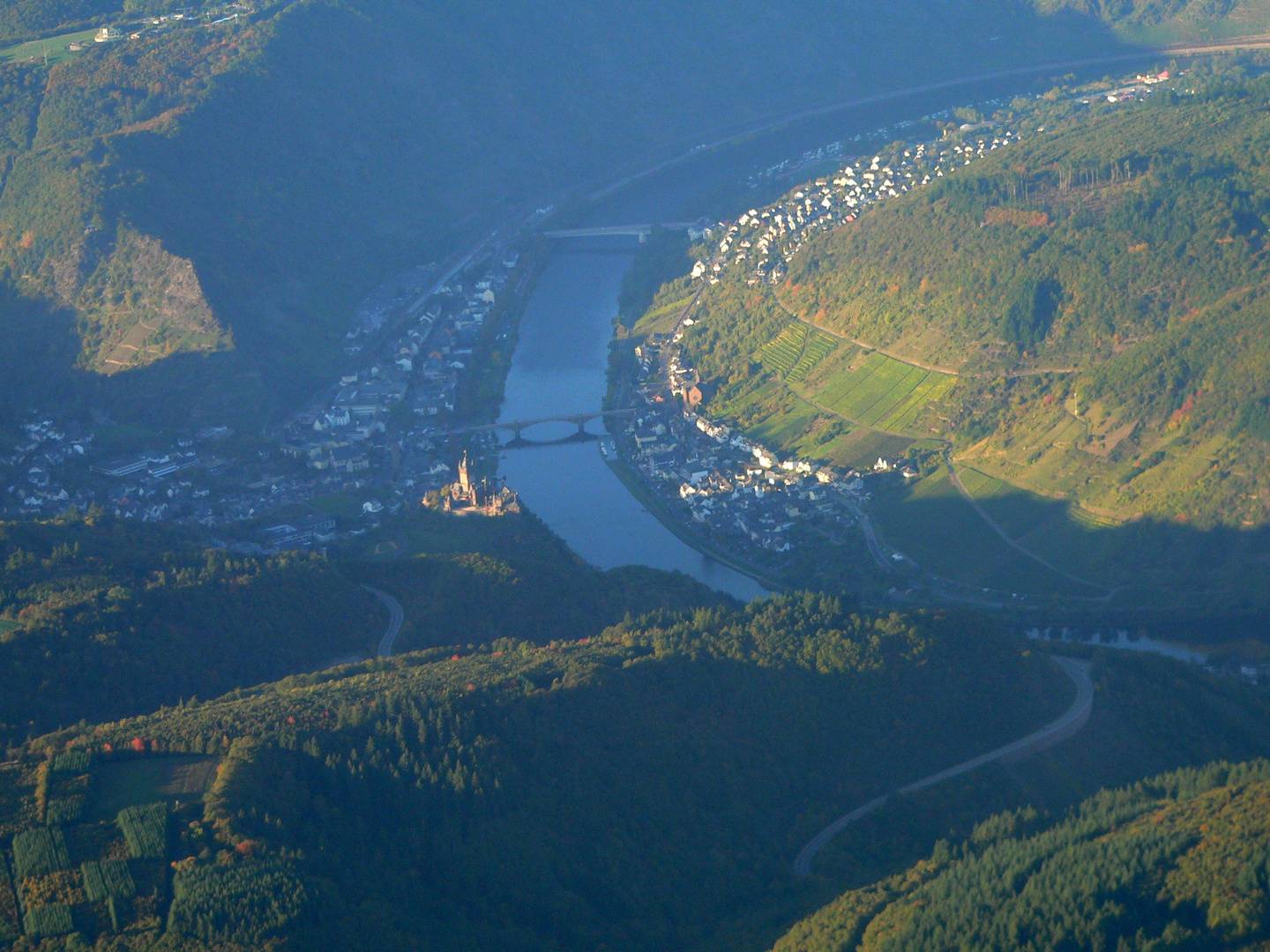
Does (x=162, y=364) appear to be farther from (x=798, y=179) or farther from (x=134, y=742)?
(x=798, y=179)

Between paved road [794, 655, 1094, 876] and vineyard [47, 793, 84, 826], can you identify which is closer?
vineyard [47, 793, 84, 826]

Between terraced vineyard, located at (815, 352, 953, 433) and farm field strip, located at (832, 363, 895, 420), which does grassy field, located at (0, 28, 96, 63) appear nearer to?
terraced vineyard, located at (815, 352, 953, 433)

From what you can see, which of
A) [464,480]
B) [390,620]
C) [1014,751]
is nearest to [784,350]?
[464,480]

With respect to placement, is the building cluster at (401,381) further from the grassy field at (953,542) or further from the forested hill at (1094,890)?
the forested hill at (1094,890)

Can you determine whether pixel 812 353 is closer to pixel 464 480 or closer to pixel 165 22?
pixel 464 480

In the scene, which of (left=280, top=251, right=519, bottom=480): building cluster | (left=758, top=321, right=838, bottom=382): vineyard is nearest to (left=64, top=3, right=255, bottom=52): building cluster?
(left=280, top=251, right=519, bottom=480): building cluster
